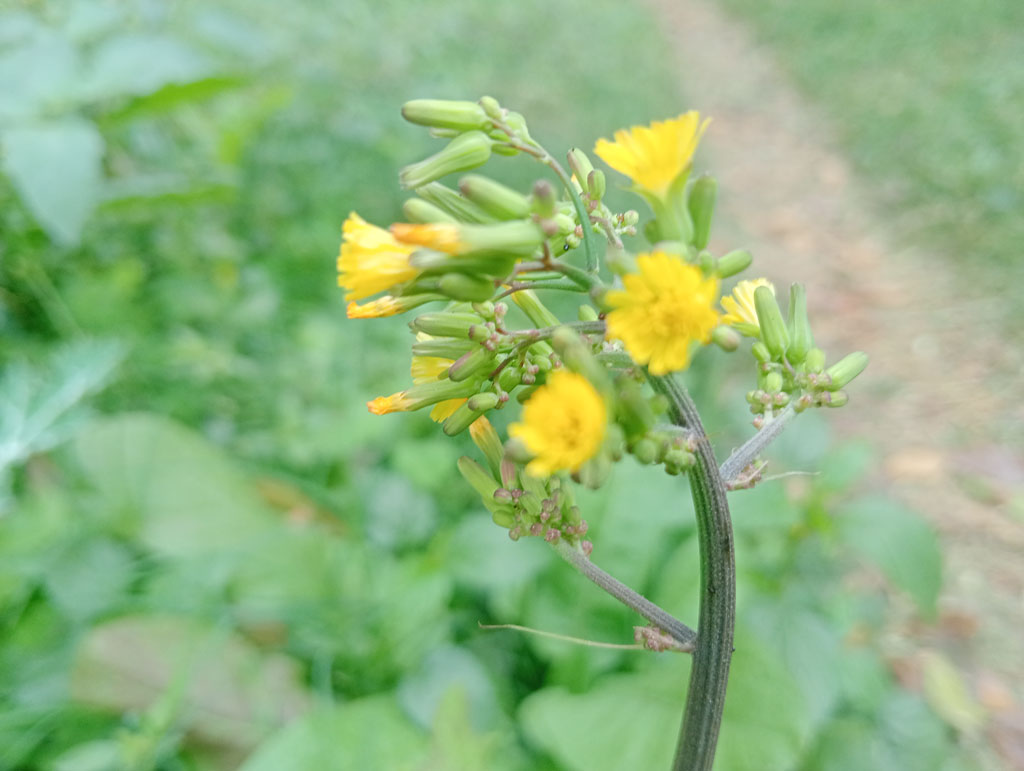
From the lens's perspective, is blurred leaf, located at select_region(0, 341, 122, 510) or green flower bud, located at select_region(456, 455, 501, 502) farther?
blurred leaf, located at select_region(0, 341, 122, 510)

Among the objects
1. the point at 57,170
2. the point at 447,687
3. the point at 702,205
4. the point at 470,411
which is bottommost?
the point at 447,687

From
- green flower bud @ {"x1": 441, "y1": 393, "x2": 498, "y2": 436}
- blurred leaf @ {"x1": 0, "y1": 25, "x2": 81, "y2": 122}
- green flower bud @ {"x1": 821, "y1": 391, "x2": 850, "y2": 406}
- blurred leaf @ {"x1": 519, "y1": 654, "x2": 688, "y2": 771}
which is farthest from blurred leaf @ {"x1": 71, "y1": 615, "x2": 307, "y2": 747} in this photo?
blurred leaf @ {"x1": 0, "y1": 25, "x2": 81, "y2": 122}

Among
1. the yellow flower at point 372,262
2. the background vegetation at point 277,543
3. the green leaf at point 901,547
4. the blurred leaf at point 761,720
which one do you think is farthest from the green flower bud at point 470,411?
the green leaf at point 901,547

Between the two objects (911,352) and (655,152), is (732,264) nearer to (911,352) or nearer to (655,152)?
(655,152)

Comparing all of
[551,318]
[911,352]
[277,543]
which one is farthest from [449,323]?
[911,352]

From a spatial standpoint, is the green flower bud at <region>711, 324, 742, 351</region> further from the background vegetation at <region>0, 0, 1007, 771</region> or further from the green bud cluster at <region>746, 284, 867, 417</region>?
the background vegetation at <region>0, 0, 1007, 771</region>
